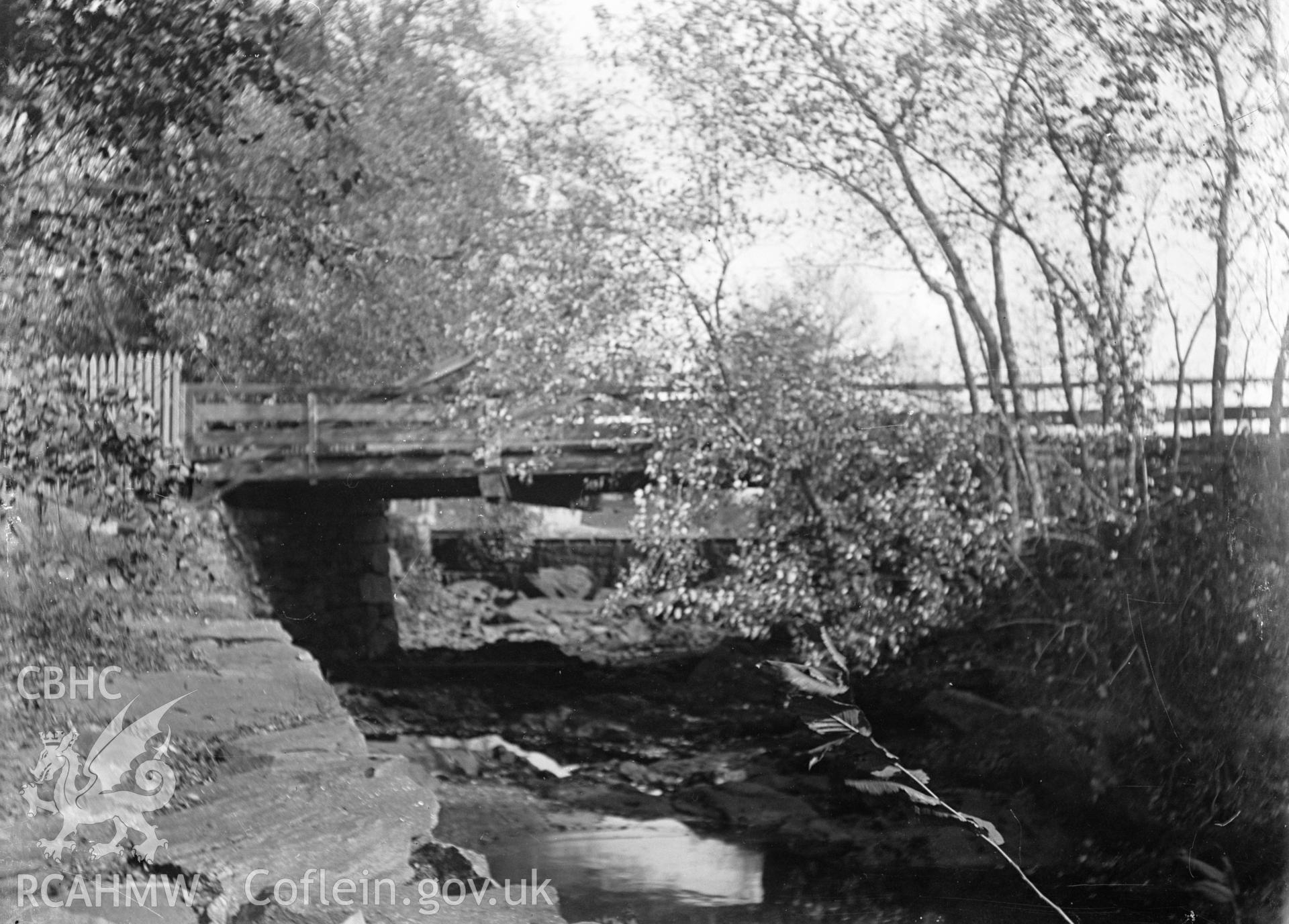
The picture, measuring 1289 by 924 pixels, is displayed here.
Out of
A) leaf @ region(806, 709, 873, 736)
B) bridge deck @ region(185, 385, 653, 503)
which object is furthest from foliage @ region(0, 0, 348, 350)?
leaf @ region(806, 709, 873, 736)

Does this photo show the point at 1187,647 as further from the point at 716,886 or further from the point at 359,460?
the point at 359,460

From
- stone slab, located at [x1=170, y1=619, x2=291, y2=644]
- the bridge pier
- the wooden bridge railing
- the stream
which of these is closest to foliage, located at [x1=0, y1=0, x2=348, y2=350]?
the wooden bridge railing

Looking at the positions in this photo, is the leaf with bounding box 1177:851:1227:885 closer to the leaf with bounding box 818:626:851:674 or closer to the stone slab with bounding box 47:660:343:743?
the leaf with bounding box 818:626:851:674

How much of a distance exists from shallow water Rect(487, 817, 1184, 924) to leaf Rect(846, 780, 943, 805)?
0.15 metres

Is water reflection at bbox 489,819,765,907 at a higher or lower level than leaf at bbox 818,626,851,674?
lower

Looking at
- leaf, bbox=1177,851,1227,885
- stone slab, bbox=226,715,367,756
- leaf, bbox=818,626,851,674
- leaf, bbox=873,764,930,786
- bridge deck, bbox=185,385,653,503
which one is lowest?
leaf, bbox=1177,851,1227,885

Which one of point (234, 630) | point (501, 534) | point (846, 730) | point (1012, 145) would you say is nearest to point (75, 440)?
point (234, 630)

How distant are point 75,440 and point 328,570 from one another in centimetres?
62

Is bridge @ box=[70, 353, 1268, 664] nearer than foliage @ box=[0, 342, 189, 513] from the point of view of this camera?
Yes

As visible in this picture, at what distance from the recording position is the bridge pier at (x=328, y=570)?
1.76 meters

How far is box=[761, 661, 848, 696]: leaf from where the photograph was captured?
1771mm

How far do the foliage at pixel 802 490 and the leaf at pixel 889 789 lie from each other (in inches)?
9.6

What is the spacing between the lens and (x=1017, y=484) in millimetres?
1788

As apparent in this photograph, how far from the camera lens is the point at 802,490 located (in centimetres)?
174
